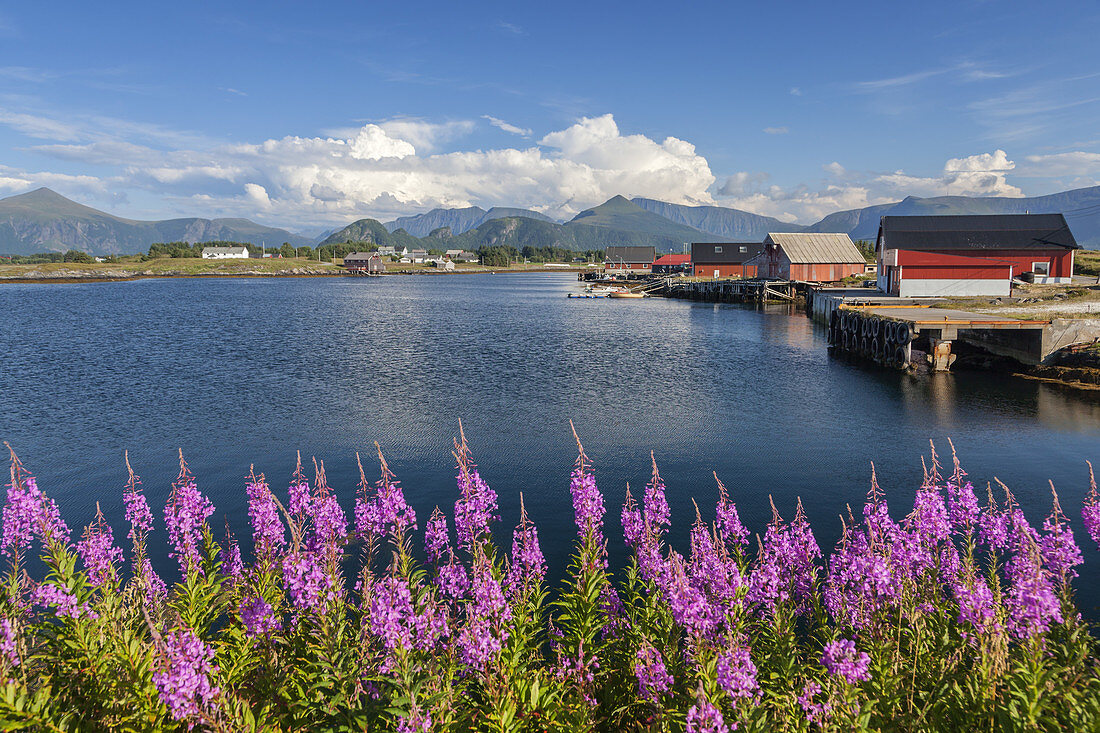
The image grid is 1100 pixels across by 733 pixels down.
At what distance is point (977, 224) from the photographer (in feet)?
235

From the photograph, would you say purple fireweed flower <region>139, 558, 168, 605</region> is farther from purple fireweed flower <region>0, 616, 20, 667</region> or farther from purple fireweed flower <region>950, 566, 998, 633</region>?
purple fireweed flower <region>950, 566, 998, 633</region>

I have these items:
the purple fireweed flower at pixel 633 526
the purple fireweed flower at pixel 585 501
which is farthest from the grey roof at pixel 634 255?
the purple fireweed flower at pixel 585 501

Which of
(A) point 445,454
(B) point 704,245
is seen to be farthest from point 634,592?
(B) point 704,245

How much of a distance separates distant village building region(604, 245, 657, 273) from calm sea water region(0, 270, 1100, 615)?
12137 cm

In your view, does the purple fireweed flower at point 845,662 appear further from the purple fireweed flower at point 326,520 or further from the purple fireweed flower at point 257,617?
the purple fireweed flower at point 257,617

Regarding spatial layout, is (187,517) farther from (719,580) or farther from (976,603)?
(976,603)

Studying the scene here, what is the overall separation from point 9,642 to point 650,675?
5.94 meters

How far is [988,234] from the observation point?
69.8 meters

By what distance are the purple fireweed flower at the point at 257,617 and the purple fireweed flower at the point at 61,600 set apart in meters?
1.62

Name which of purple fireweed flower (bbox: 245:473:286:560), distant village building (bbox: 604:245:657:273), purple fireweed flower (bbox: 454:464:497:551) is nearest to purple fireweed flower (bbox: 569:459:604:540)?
purple fireweed flower (bbox: 454:464:497:551)

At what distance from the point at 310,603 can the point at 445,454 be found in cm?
1617

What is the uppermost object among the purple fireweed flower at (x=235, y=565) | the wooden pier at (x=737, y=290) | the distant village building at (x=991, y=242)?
the distant village building at (x=991, y=242)

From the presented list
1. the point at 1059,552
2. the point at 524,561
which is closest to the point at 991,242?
the point at 1059,552

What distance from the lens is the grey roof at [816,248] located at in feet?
316
